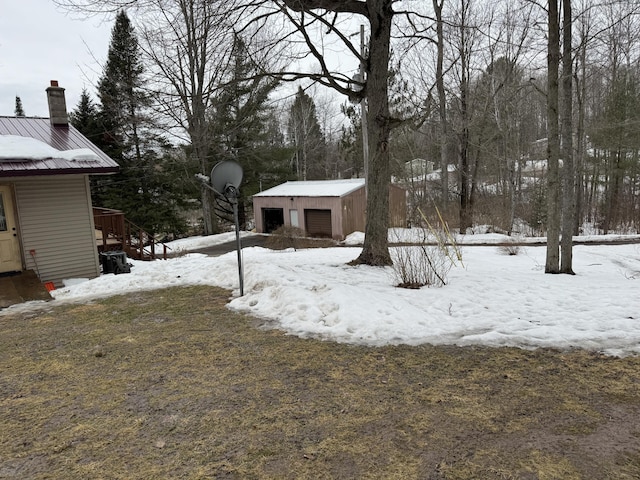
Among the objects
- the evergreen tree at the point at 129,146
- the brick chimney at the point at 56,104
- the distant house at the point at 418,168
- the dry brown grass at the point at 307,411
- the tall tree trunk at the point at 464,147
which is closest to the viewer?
the dry brown grass at the point at 307,411

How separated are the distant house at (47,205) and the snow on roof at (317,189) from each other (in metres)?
14.9

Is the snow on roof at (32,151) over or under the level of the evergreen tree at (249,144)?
under

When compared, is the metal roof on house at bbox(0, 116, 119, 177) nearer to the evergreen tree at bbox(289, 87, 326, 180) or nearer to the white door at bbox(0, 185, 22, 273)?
the white door at bbox(0, 185, 22, 273)

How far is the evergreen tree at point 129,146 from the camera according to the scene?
79.3ft

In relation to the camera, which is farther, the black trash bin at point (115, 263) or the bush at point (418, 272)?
the black trash bin at point (115, 263)

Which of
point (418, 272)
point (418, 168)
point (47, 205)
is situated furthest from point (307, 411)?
point (418, 168)

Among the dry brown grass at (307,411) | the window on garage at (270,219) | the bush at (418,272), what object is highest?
the window on garage at (270,219)

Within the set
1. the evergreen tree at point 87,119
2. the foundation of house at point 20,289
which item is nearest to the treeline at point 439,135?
the evergreen tree at point 87,119

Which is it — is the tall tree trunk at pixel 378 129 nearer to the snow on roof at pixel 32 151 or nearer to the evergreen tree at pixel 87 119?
the snow on roof at pixel 32 151

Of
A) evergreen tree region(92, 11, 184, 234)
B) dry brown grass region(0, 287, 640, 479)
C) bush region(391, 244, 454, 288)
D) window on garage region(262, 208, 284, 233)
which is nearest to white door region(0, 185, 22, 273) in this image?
dry brown grass region(0, 287, 640, 479)

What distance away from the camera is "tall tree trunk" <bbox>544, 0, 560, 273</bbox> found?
7656mm

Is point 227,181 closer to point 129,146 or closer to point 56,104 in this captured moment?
point 56,104

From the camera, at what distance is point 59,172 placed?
26.6ft

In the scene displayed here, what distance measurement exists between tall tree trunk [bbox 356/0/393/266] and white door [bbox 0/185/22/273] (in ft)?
23.8
